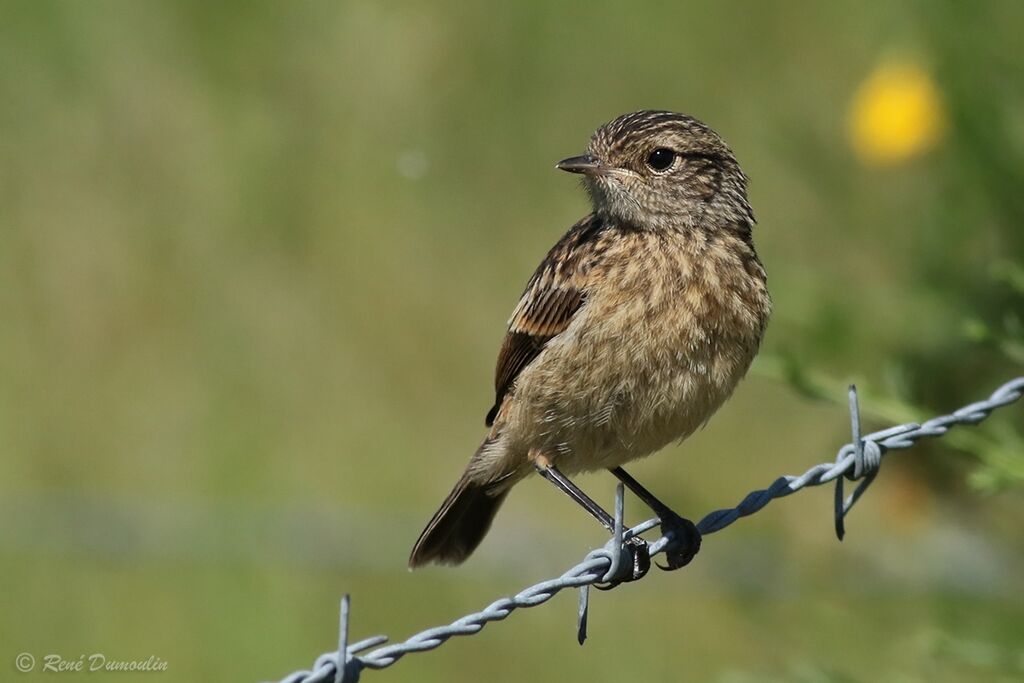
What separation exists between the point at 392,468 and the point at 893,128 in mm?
3593

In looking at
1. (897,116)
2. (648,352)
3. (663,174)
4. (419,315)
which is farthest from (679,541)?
(419,315)

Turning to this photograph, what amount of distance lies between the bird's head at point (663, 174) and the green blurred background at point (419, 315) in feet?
3.69

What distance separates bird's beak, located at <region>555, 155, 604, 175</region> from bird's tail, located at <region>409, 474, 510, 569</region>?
3.77 feet

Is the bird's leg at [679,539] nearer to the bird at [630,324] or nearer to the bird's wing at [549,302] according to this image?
the bird at [630,324]

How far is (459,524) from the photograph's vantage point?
5688 mm

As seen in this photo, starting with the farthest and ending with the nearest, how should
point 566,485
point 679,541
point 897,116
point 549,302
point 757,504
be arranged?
point 897,116
point 566,485
point 679,541
point 549,302
point 757,504

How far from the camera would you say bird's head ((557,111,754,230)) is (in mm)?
5203

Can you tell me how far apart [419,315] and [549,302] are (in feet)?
15.1

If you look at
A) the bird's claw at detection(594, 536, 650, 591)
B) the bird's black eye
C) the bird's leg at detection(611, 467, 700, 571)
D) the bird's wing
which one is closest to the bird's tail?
the bird's wing

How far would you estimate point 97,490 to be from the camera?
29.8 feet

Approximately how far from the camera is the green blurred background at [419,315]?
6.51 metres

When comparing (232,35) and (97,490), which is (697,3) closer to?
(232,35)

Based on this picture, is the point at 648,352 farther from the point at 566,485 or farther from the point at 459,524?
the point at 459,524

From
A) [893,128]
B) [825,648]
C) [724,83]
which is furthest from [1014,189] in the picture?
[724,83]
